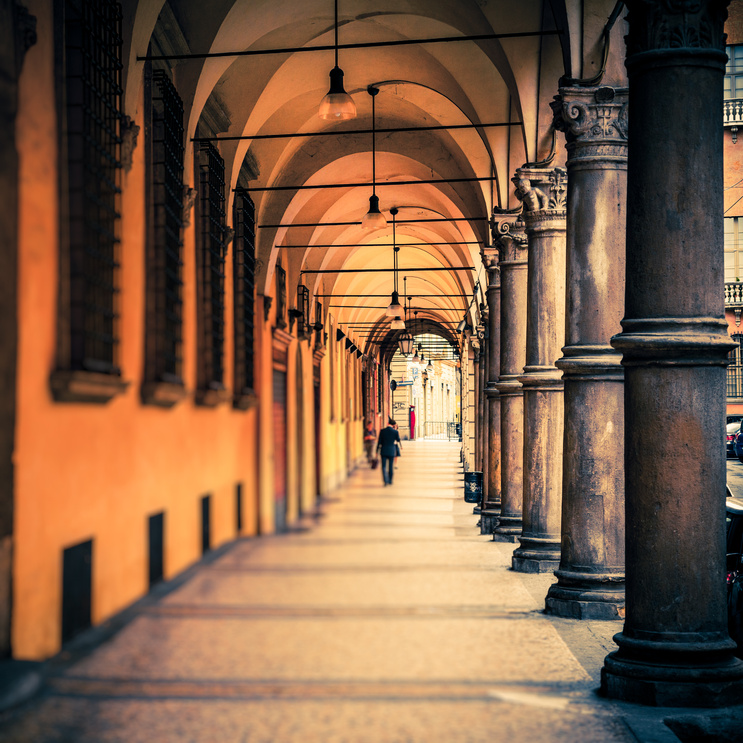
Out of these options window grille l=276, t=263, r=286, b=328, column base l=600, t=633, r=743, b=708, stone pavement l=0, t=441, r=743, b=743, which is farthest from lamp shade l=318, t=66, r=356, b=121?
window grille l=276, t=263, r=286, b=328

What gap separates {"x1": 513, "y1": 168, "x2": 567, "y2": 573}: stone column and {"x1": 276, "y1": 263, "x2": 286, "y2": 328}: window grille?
694cm

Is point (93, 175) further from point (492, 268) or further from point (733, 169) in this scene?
point (733, 169)

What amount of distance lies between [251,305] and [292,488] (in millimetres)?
6923

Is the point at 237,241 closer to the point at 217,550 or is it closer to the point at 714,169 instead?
the point at 217,550

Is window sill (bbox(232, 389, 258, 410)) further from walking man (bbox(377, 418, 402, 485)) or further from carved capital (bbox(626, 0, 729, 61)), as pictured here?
walking man (bbox(377, 418, 402, 485))

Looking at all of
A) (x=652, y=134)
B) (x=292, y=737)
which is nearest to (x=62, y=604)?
(x=292, y=737)

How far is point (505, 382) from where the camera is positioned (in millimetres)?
11562

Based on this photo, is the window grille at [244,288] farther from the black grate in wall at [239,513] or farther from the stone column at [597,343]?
the stone column at [597,343]

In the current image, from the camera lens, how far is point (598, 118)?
6691 millimetres

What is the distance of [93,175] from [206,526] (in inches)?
104

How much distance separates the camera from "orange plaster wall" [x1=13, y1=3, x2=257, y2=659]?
5422mm

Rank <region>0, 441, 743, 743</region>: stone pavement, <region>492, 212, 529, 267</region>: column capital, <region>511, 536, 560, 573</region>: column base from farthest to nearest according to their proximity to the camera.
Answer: <region>492, 212, 529, 267</region>: column capital < <region>511, 536, 560, 573</region>: column base < <region>0, 441, 743, 743</region>: stone pavement

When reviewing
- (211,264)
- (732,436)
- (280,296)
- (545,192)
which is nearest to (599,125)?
(545,192)

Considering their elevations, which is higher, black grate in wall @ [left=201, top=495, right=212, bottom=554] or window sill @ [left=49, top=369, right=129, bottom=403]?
window sill @ [left=49, top=369, right=129, bottom=403]
